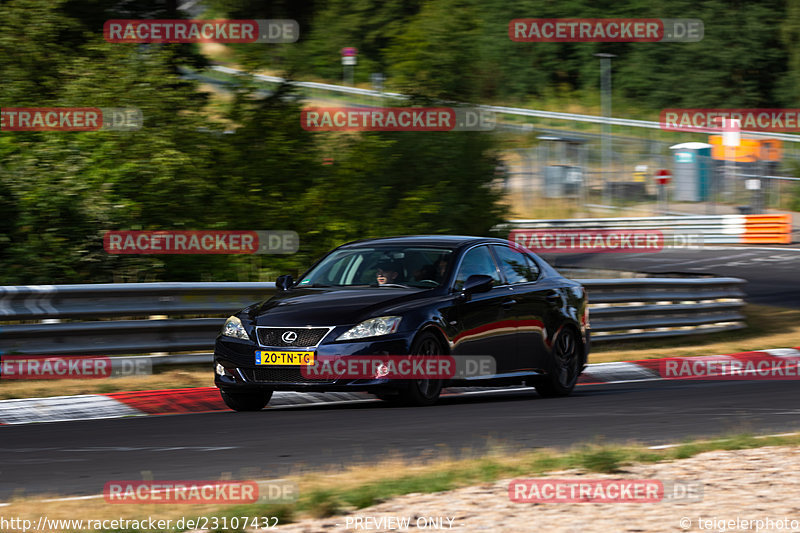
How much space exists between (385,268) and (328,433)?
2.55m

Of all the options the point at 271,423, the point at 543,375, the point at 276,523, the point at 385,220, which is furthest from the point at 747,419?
the point at 385,220

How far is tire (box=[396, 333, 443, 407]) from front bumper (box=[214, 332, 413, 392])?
0.11 metres

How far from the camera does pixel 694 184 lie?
38.7 metres

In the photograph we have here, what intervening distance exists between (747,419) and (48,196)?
791 cm

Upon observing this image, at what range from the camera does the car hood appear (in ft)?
32.5

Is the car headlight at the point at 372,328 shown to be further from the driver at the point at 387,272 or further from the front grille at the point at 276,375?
the driver at the point at 387,272

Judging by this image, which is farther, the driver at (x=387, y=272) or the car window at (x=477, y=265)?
the car window at (x=477, y=265)

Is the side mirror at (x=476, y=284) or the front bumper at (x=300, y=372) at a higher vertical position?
the side mirror at (x=476, y=284)

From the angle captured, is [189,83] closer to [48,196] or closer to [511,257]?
[48,196]

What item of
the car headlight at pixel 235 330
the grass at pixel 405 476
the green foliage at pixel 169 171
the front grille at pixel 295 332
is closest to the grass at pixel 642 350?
the car headlight at pixel 235 330

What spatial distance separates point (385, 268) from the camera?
11.0 meters

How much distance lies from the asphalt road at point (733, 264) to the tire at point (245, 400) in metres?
14.3

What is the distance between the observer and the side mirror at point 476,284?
35.3ft

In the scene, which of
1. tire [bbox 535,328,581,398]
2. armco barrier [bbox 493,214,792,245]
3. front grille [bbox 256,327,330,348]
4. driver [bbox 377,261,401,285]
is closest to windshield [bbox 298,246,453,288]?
driver [bbox 377,261,401,285]
